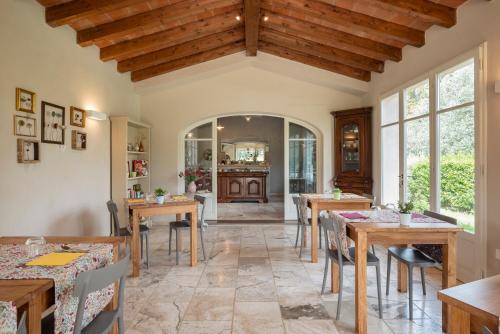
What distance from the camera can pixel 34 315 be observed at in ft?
4.54

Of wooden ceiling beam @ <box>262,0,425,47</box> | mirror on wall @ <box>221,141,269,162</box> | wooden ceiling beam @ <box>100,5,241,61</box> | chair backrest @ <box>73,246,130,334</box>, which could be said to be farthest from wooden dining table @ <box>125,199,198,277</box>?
mirror on wall @ <box>221,141,269,162</box>

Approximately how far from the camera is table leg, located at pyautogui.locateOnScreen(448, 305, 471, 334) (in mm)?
1485

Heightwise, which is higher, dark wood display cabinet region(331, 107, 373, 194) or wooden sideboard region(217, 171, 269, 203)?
dark wood display cabinet region(331, 107, 373, 194)

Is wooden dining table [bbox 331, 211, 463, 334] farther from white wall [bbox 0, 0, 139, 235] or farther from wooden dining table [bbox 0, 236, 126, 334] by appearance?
white wall [bbox 0, 0, 139, 235]

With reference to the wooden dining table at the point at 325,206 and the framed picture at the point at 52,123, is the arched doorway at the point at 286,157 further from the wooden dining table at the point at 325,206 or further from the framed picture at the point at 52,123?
the framed picture at the point at 52,123

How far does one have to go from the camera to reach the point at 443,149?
4.03 meters

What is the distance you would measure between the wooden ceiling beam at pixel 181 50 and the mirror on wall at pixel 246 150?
633 cm

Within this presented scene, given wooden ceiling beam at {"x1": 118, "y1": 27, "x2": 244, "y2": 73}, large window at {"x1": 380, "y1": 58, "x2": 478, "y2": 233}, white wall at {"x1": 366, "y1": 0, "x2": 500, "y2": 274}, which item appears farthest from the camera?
wooden ceiling beam at {"x1": 118, "y1": 27, "x2": 244, "y2": 73}

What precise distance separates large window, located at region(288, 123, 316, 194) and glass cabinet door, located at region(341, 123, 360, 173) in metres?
0.75

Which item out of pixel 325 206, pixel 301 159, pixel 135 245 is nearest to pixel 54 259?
pixel 135 245

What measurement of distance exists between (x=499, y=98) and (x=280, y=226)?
14.1 feet

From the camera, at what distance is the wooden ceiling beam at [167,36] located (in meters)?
4.86

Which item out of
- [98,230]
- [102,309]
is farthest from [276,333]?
[98,230]

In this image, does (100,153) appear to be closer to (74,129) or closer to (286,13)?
(74,129)
